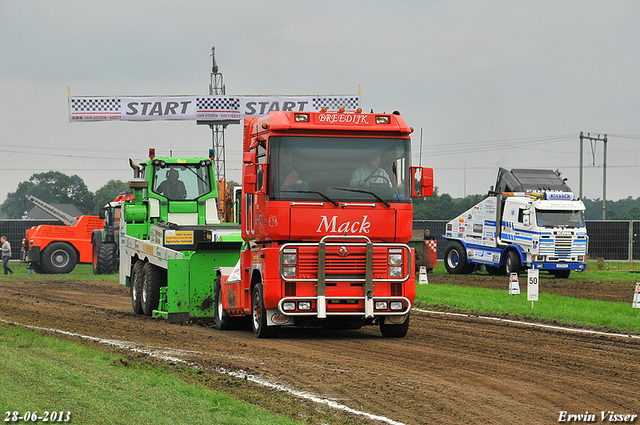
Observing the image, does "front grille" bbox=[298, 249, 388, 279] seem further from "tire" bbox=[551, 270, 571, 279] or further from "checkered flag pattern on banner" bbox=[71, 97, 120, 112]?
"checkered flag pattern on banner" bbox=[71, 97, 120, 112]

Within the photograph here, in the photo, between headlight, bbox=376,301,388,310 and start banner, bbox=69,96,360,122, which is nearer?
headlight, bbox=376,301,388,310

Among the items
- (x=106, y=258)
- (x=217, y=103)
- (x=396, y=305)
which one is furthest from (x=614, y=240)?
(x=396, y=305)

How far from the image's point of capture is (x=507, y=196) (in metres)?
33.9

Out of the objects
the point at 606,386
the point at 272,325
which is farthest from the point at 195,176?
the point at 606,386

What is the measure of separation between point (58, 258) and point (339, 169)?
2756 centimetres

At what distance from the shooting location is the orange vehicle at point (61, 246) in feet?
124

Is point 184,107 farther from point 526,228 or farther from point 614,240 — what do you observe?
point 614,240

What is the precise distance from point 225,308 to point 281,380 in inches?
224

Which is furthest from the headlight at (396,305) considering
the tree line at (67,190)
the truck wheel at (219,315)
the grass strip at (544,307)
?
the tree line at (67,190)

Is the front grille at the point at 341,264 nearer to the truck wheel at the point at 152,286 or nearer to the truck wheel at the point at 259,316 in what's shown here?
the truck wheel at the point at 259,316

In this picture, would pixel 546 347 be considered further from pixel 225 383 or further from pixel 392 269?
pixel 225 383

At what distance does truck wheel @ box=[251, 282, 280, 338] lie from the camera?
13734 millimetres

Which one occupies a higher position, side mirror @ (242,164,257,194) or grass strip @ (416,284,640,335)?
side mirror @ (242,164,257,194)

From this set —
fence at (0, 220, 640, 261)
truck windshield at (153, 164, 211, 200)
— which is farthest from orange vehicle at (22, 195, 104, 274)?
truck windshield at (153, 164, 211, 200)
